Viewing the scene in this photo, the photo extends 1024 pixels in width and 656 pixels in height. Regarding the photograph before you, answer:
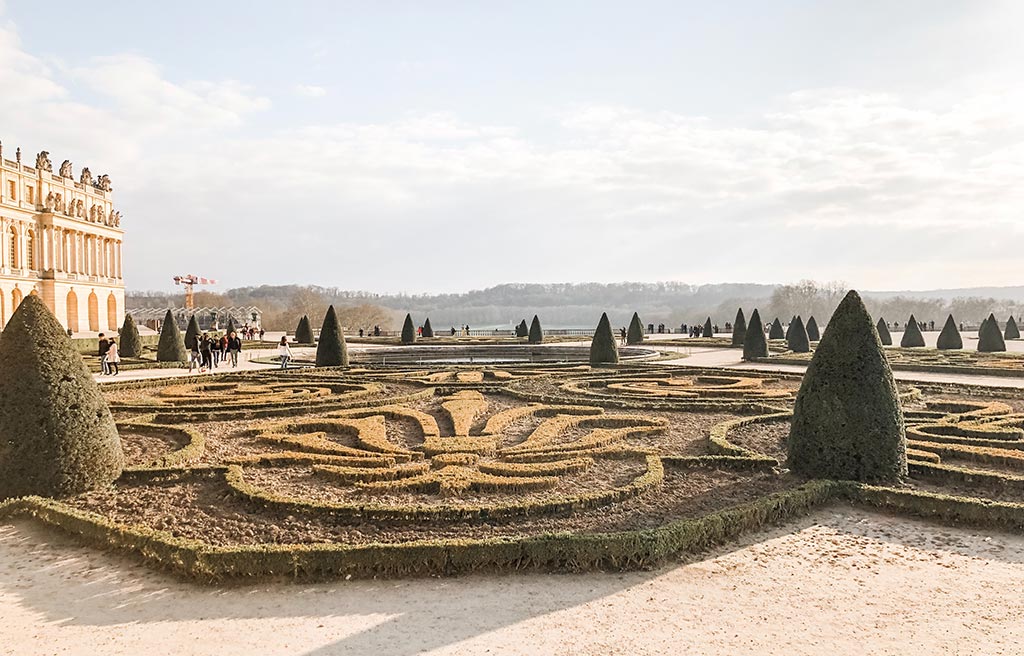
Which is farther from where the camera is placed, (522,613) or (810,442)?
(810,442)

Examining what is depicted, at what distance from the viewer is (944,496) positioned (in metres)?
7.57

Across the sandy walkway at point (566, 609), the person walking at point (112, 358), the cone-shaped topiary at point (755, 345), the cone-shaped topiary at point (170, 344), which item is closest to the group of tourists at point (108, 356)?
the person walking at point (112, 358)

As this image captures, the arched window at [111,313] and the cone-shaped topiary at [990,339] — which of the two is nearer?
the cone-shaped topiary at [990,339]

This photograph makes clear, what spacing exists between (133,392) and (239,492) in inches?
432

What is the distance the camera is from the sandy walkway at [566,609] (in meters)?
4.85

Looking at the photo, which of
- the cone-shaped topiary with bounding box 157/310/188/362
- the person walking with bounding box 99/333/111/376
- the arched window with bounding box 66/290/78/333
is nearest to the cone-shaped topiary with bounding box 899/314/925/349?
the cone-shaped topiary with bounding box 157/310/188/362

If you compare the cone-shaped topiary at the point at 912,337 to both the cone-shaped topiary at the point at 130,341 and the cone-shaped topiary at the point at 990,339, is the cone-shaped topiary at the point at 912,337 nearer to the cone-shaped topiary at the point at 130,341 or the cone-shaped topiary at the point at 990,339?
the cone-shaped topiary at the point at 990,339

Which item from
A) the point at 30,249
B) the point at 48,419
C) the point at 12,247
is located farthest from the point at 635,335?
the point at 30,249

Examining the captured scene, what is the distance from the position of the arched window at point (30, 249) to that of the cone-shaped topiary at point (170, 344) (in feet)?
107

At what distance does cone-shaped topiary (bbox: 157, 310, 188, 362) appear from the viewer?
2678 cm

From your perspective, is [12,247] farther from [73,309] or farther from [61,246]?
[73,309]

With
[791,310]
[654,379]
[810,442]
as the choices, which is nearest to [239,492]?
[810,442]

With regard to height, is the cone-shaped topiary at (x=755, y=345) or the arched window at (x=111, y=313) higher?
the arched window at (x=111, y=313)

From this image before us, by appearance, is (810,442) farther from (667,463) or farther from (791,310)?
(791,310)
